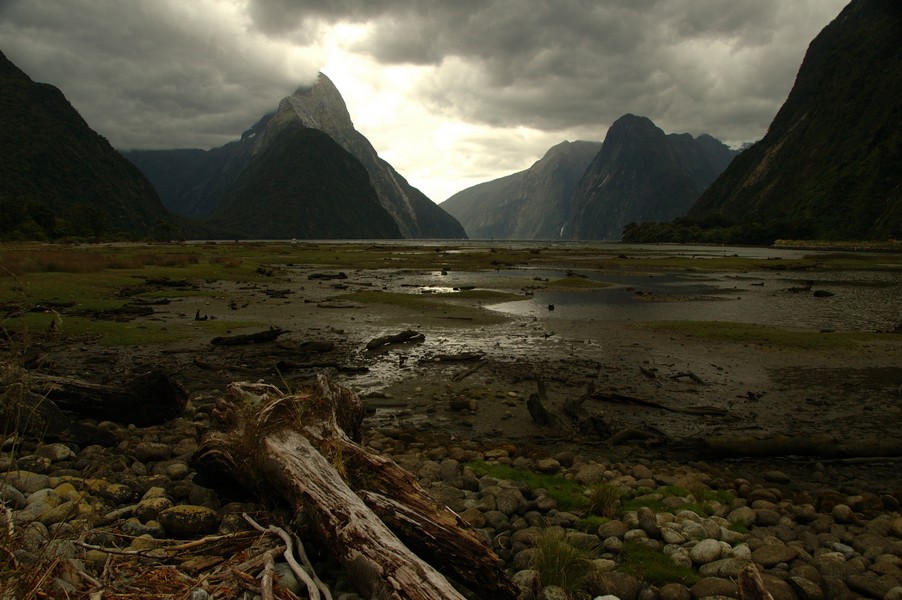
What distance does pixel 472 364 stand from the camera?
16734 millimetres

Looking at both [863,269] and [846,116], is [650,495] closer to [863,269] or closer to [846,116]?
[863,269]

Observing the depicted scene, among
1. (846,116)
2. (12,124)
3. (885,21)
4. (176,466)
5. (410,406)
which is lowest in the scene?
(410,406)

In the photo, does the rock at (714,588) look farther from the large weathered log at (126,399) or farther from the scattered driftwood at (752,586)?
the large weathered log at (126,399)

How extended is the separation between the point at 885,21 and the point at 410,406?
851 feet

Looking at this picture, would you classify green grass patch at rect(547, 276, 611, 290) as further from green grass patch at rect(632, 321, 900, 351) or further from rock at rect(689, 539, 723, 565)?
rock at rect(689, 539, 723, 565)

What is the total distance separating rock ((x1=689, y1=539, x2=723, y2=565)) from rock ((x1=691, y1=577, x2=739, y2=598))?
504 mm

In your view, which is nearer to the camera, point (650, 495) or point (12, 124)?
point (650, 495)

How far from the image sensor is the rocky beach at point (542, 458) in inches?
187

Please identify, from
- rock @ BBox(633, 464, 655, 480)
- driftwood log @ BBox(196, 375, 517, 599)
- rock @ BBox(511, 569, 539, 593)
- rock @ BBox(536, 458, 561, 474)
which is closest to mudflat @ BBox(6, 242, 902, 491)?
driftwood log @ BBox(196, 375, 517, 599)

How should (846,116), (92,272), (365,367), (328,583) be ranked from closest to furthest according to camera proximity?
(328,583) → (365,367) → (92,272) → (846,116)

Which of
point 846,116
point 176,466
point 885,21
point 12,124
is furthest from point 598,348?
point 885,21

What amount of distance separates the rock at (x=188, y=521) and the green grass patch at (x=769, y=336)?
830 inches

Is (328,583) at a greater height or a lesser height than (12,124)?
lesser

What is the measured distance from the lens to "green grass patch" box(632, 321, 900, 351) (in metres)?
19.6
